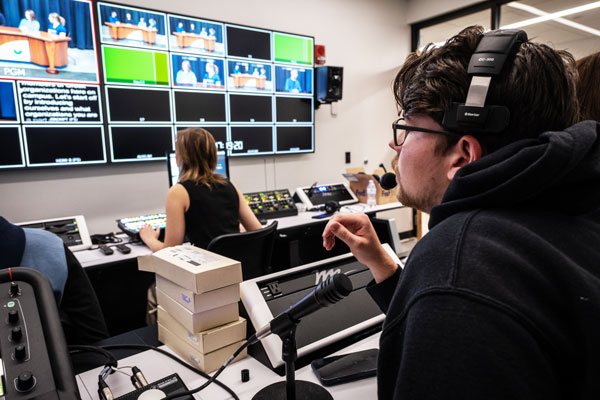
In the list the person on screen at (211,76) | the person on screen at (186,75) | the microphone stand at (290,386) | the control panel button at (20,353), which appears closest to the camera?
the control panel button at (20,353)

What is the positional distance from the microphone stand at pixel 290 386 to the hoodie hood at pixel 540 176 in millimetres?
409

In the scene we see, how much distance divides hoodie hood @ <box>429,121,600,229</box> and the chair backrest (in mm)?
1353

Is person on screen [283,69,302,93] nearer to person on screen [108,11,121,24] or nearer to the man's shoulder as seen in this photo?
person on screen [108,11,121,24]

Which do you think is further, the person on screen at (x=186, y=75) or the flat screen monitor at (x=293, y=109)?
the flat screen monitor at (x=293, y=109)

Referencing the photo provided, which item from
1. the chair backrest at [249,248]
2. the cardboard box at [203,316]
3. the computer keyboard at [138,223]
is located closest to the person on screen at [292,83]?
the computer keyboard at [138,223]

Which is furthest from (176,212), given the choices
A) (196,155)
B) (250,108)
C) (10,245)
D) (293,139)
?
(293,139)

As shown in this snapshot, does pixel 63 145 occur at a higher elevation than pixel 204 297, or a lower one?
higher

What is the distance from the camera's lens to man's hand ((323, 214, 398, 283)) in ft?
3.09

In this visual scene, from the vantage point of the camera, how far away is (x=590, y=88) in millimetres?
1178

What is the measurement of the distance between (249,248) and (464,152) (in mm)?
1429

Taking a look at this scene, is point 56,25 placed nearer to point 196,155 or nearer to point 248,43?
point 196,155

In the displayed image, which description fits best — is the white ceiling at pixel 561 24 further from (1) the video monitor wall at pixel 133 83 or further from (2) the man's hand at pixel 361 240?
(2) the man's hand at pixel 361 240

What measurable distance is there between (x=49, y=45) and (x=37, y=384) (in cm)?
259

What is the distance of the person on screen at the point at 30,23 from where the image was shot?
7.72 feet
